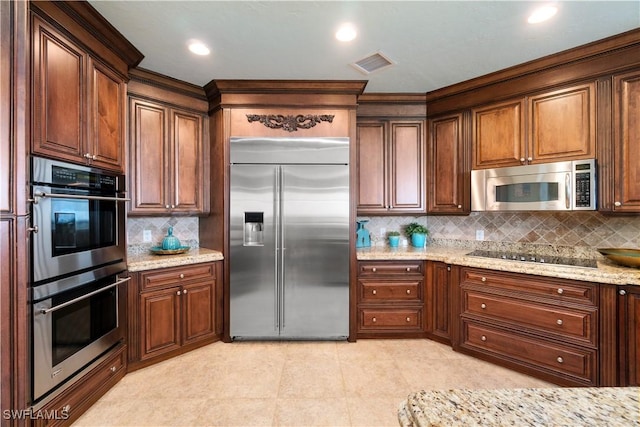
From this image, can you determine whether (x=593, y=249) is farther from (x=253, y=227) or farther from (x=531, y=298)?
(x=253, y=227)

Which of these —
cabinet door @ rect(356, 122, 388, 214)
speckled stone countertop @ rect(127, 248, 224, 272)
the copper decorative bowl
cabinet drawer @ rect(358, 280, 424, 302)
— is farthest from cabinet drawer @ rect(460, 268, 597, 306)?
speckled stone countertop @ rect(127, 248, 224, 272)

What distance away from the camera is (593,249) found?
2.51 meters

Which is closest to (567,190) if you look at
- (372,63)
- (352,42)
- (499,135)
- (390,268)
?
(499,135)

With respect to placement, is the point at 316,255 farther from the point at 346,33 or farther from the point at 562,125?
the point at 562,125

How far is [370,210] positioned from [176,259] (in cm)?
204

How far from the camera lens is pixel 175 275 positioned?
2.55m

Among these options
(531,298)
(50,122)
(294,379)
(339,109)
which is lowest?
(294,379)

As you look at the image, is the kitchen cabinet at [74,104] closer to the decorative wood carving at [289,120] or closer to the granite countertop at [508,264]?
the decorative wood carving at [289,120]

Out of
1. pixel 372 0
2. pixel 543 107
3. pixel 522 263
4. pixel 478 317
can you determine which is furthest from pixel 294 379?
pixel 543 107

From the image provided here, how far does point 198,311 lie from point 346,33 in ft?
8.92

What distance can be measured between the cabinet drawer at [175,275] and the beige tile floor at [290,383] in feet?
2.28

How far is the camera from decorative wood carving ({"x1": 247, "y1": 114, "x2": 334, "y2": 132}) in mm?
2871

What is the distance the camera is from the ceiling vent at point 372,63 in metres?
2.40

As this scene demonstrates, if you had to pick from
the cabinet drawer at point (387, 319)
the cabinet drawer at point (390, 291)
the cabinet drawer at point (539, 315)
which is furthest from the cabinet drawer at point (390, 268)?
the cabinet drawer at point (539, 315)
